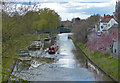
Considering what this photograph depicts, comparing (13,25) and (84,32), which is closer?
(13,25)

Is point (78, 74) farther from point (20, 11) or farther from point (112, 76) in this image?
point (20, 11)

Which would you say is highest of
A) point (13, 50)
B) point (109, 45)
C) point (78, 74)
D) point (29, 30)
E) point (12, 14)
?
point (12, 14)

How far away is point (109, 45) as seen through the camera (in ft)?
46.4

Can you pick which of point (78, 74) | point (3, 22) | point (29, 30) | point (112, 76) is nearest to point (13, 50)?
point (3, 22)

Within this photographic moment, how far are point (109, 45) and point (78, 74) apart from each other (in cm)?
365

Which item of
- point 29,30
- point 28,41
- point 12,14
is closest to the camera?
point 12,14

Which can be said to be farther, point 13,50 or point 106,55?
point 106,55

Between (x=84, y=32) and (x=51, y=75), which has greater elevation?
(x=84, y=32)

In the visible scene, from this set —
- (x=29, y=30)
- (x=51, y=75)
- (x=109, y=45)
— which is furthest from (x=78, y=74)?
(x=29, y=30)

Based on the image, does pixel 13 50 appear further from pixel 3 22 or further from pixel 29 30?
pixel 29 30

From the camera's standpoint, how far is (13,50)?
461 centimetres

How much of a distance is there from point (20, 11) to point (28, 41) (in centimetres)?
91

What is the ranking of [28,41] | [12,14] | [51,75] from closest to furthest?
[12,14] → [28,41] → [51,75]

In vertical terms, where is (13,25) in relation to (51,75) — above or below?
above
